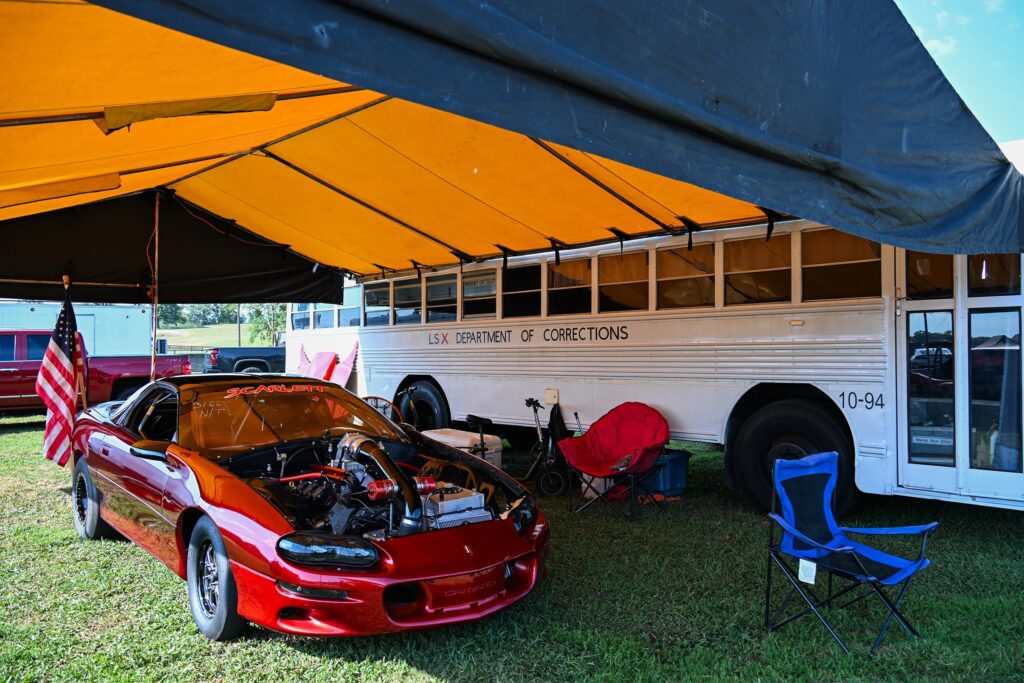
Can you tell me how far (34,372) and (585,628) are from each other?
12.3 meters

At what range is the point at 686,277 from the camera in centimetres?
670

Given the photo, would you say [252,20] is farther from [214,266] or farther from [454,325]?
[214,266]

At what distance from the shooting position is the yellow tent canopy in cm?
285

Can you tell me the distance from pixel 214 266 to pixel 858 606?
27.2 ft

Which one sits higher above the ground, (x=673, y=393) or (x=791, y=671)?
(x=673, y=393)

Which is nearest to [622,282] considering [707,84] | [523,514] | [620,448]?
[620,448]

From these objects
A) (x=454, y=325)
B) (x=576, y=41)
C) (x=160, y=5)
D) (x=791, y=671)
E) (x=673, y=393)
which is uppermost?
(x=576, y=41)

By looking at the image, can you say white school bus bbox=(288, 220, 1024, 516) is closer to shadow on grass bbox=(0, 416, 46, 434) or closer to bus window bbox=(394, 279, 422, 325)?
bus window bbox=(394, 279, 422, 325)

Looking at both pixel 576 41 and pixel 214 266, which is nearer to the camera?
pixel 576 41

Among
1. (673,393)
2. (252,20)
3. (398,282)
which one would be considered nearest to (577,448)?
(673,393)

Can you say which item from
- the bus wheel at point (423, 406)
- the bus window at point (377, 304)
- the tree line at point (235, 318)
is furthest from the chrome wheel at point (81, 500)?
the tree line at point (235, 318)

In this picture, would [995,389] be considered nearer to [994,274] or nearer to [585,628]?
[994,274]

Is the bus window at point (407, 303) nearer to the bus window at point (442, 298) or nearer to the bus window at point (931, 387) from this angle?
the bus window at point (442, 298)

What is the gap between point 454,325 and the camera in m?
8.78
